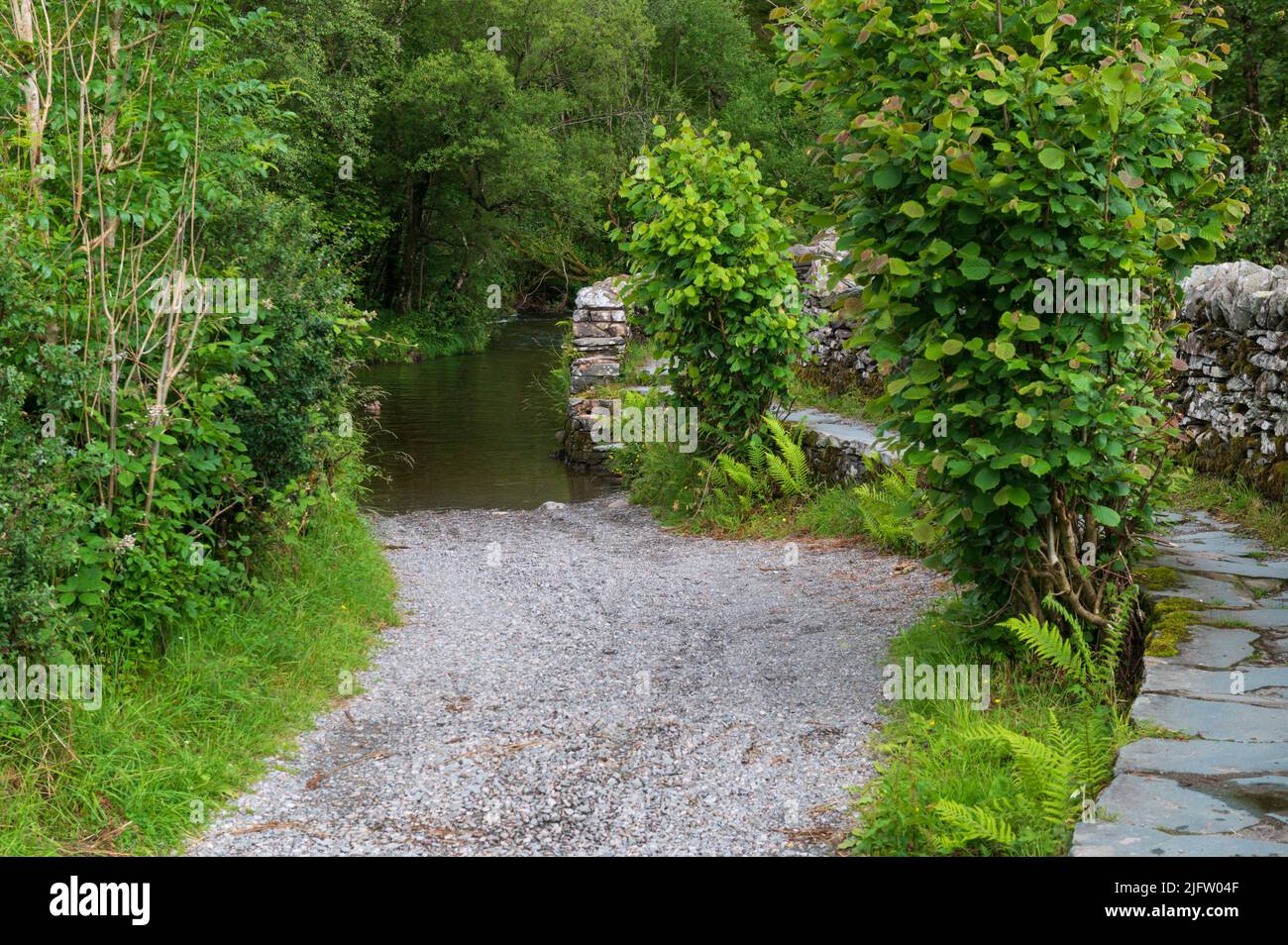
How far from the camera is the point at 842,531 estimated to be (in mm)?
9977

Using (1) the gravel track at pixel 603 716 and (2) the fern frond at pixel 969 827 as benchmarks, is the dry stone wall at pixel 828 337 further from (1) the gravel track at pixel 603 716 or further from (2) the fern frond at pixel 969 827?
(2) the fern frond at pixel 969 827

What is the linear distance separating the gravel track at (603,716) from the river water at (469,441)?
471 centimetres

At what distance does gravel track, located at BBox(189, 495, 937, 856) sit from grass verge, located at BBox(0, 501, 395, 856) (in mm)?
181

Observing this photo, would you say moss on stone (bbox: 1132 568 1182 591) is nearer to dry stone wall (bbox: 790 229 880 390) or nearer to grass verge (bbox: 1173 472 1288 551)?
grass verge (bbox: 1173 472 1288 551)

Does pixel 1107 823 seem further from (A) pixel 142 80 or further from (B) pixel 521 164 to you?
(B) pixel 521 164

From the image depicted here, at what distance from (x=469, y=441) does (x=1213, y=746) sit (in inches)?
583

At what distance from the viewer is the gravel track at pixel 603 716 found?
15.1 ft

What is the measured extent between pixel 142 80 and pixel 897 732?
496 cm

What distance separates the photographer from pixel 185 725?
5.22m

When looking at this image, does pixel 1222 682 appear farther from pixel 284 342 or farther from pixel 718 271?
pixel 718 271

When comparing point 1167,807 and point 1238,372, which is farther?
point 1238,372

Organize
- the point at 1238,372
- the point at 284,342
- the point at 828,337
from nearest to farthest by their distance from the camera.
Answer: the point at 284,342 < the point at 1238,372 < the point at 828,337

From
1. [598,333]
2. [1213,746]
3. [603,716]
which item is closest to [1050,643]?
[1213,746]

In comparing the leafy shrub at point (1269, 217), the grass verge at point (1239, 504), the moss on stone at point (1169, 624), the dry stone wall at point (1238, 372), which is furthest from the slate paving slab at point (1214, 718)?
the leafy shrub at point (1269, 217)
